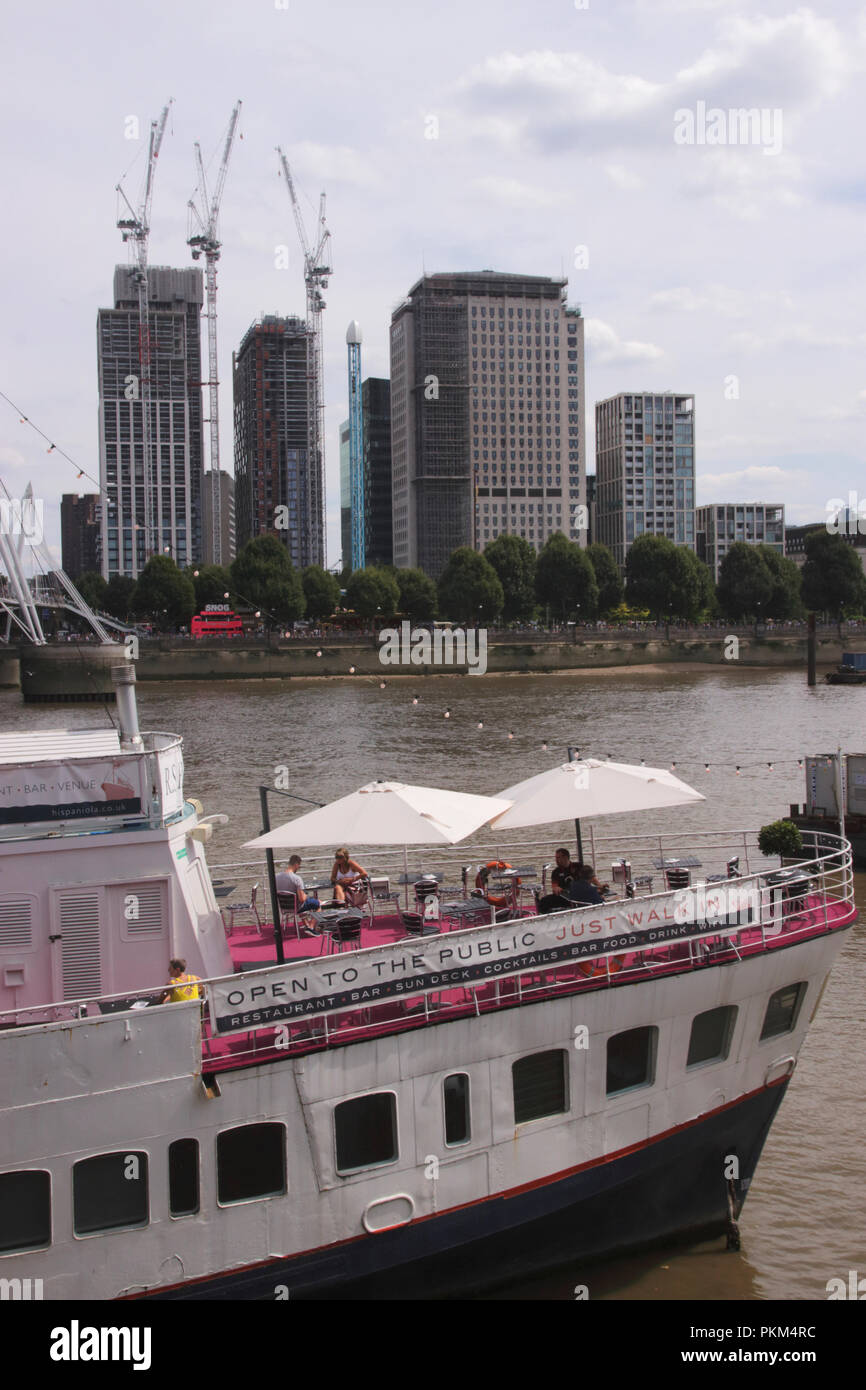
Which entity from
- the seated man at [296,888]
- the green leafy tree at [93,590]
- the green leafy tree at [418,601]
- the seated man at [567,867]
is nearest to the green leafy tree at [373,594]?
the green leafy tree at [418,601]

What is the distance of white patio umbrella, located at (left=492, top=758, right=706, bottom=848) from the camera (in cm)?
1408

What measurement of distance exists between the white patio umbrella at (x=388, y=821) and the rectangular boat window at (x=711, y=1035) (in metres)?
3.08

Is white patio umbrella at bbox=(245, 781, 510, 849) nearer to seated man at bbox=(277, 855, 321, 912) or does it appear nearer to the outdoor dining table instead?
seated man at bbox=(277, 855, 321, 912)

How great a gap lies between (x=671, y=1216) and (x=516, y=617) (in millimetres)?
143393

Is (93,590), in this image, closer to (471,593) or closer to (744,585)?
(471,593)

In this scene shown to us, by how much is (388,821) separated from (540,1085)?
141 inches

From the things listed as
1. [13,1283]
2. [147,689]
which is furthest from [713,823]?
[147,689]

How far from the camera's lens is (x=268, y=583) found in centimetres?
13700

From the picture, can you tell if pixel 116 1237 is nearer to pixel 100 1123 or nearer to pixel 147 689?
pixel 100 1123

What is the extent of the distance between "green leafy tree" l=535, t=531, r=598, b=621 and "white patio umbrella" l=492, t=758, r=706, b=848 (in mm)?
135812

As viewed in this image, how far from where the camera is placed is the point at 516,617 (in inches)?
6083

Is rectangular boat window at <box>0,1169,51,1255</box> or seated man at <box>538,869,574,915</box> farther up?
seated man at <box>538,869,574,915</box>

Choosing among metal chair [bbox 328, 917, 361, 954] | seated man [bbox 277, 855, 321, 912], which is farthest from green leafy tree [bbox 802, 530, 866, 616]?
metal chair [bbox 328, 917, 361, 954]
